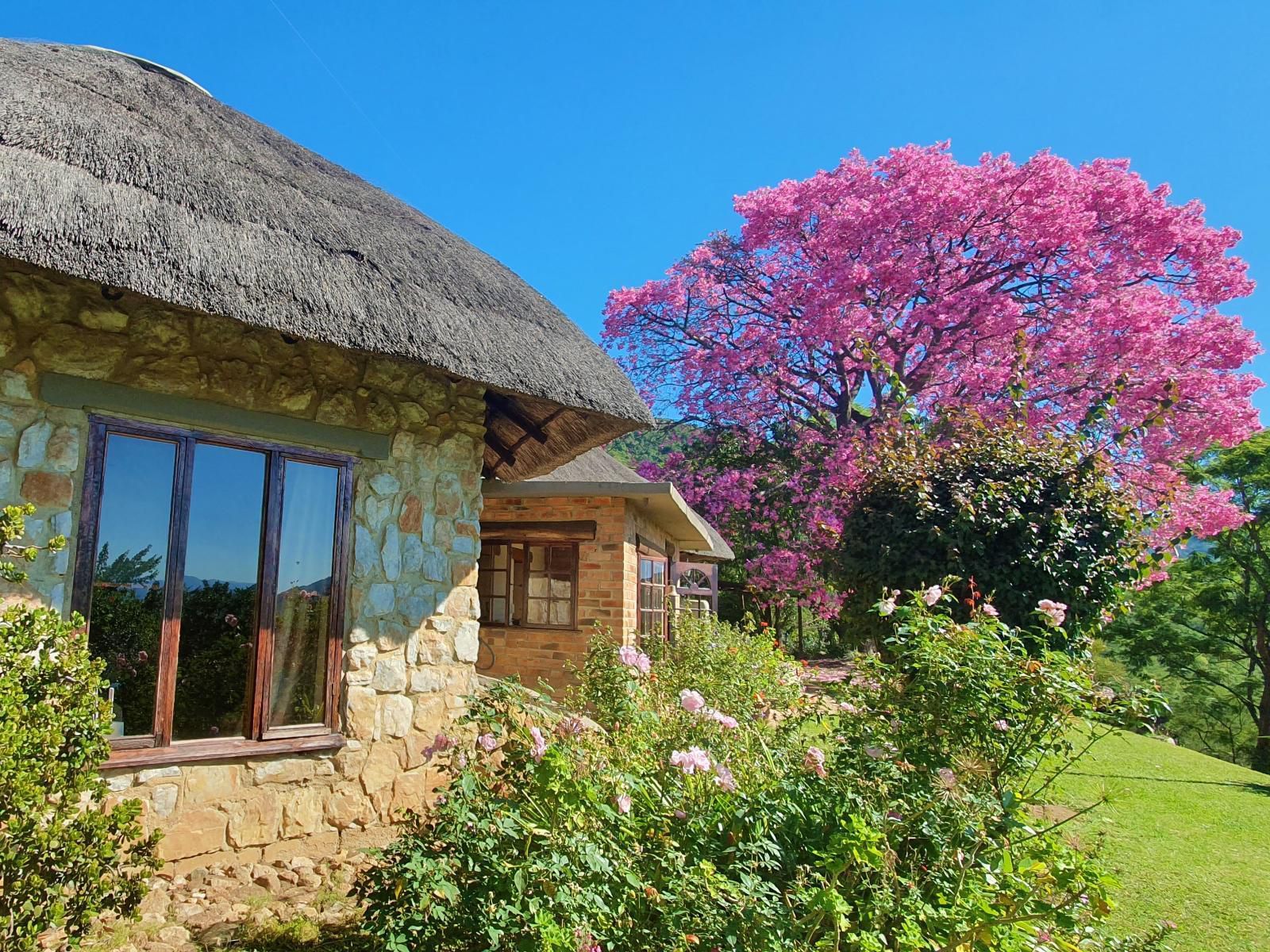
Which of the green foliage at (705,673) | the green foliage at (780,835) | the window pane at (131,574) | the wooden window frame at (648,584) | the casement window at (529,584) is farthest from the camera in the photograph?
the wooden window frame at (648,584)

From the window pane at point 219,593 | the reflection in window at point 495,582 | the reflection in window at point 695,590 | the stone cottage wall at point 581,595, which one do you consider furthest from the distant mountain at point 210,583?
the reflection in window at point 695,590

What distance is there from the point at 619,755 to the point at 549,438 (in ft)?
10.4

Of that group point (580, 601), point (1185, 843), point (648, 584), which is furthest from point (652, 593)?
point (1185, 843)

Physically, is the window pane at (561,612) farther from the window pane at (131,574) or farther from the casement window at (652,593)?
the window pane at (131,574)

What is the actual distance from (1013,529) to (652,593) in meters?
5.97

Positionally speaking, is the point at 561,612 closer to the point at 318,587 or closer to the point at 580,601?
the point at 580,601

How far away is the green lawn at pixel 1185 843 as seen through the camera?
149 inches

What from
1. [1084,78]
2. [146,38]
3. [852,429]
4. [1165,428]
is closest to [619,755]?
[146,38]

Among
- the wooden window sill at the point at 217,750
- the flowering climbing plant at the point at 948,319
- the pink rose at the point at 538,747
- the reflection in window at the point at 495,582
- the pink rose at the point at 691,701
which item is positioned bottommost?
the wooden window sill at the point at 217,750

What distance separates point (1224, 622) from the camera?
704 inches

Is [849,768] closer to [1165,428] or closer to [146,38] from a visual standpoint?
[146,38]

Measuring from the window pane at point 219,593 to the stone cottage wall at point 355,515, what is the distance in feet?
0.78

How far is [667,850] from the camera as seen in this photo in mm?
2219

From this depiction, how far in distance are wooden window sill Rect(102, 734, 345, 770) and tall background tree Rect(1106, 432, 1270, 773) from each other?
16.9 metres
